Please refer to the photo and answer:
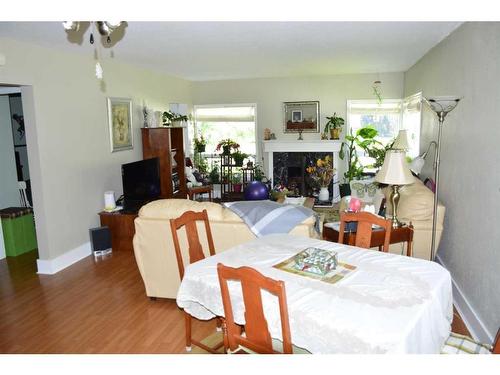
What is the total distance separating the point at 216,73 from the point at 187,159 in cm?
161

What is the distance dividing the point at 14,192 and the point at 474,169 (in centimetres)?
564

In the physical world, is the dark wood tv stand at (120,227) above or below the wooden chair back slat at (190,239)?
below

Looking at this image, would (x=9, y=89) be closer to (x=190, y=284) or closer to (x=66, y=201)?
(x=66, y=201)

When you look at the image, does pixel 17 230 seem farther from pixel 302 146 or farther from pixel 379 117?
pixel 379 117

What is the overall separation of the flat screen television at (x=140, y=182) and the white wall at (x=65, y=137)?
1.22 ft

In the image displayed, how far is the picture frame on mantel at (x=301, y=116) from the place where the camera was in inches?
300

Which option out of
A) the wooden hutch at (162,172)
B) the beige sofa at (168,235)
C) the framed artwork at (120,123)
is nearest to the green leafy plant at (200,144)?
the wooden hutch at (162,172)

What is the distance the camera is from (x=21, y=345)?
295cm

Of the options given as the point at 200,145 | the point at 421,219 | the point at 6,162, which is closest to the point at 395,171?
the point at 421,219

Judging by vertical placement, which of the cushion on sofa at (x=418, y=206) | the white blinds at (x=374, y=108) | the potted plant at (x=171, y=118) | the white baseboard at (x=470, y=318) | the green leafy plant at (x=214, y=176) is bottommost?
the white baseboard at (x=470, y=318)

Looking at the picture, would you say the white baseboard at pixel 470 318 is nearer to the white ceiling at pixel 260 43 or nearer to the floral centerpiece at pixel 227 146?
the white ceiling at pixel 260 43

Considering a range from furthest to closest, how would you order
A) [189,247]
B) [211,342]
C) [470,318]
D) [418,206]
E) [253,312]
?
[418,206] → [470,318] → [211,342] → [189,247] → [253,312]

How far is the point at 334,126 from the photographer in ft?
24.3
